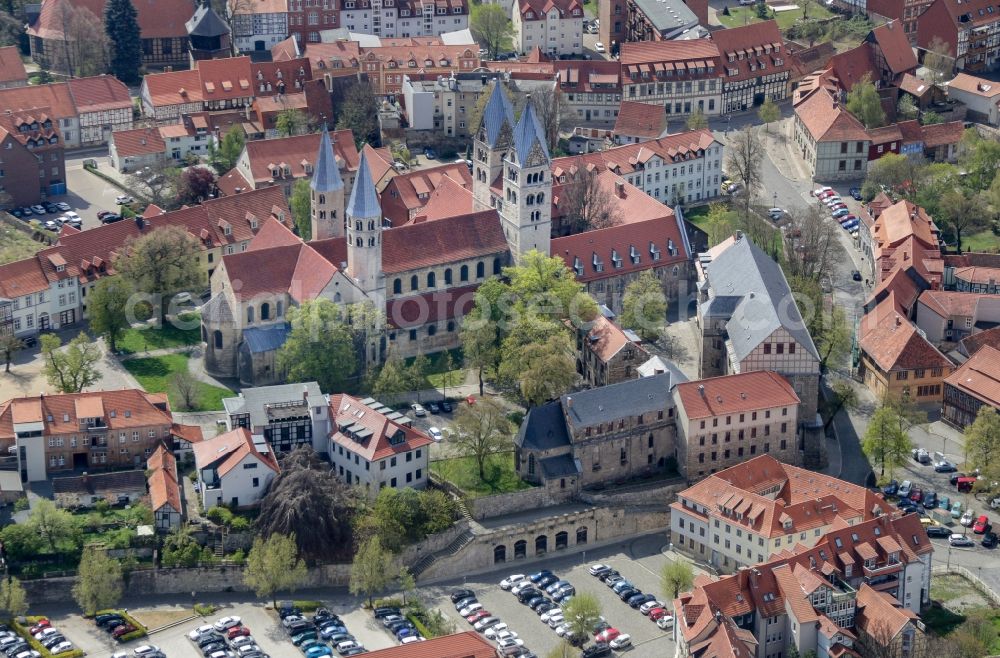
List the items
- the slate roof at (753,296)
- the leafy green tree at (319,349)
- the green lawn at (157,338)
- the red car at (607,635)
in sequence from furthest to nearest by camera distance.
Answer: the green lawn at (157,338) < the slate roof at (753,296) < the leafy green tree at (319,349) < the red car at (607,635)

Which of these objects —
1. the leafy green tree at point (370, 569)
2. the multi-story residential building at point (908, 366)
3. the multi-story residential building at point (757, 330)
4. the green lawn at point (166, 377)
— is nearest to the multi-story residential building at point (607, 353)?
the multi-story residential building at point (757, 330)

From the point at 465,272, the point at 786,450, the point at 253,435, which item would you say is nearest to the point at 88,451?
the point at 253,435

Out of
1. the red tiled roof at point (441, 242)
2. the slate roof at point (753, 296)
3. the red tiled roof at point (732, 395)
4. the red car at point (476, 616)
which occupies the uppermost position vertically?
the red tiled roof at point (441, 242)

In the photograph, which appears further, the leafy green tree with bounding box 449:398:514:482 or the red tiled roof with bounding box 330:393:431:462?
the leafy green tree with bounding box 449:398:514:482

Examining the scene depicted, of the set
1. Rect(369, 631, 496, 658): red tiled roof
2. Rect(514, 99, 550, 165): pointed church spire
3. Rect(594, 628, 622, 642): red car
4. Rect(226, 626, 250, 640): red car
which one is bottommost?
Rect(594, 628, 622, 642): red car

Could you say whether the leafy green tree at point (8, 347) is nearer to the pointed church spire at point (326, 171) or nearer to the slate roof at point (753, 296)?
the pointed church spire at point (326, 171)

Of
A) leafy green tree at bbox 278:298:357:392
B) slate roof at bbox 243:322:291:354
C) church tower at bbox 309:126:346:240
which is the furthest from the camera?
church tower at bbox 309:126:346:240

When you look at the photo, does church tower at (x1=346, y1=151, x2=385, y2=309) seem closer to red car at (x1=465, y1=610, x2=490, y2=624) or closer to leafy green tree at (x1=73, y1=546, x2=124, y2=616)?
red car at (x1=465, y1=610, x2=490, y2=624)

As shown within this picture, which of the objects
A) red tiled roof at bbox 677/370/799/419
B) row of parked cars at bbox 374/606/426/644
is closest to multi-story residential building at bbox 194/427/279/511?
row of parked cars at bbox 374/606/426/644
